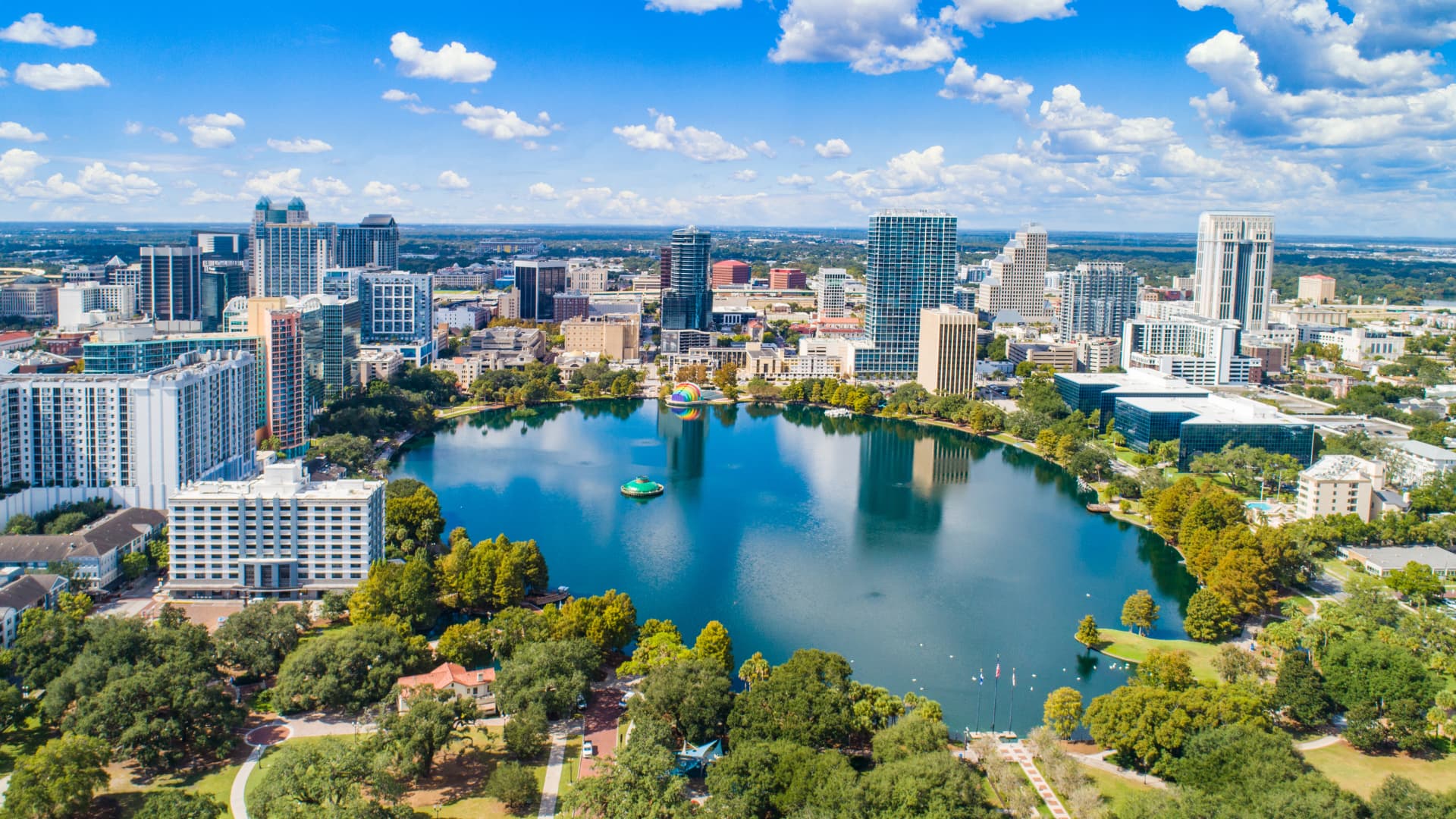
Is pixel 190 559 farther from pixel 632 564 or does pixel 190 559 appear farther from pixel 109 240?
pixel 109 240

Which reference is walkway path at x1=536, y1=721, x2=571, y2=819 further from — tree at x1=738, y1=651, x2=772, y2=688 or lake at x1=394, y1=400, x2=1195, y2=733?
lake at x1=394, y1=400, x2=1195, y2=733

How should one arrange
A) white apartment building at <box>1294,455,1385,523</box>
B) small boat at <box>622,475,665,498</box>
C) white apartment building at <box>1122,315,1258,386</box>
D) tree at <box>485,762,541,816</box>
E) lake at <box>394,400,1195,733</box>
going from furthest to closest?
white apartment building at <box>1122,315,1258,386</box> → small boat at <box>622,475,665,498</box> → white apartment building at <box>1294,455,1385,523</box> → lake at <box>394,400,1195,733</box> → tree at <box>485,762,541,816</box>

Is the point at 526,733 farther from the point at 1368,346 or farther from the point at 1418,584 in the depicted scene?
the point at 1368,346

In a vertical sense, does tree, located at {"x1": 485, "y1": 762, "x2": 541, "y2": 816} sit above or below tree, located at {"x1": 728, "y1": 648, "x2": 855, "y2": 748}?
below

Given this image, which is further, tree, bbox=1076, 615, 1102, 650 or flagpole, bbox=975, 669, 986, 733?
tree, bbox=1076, 615, 1102, 650

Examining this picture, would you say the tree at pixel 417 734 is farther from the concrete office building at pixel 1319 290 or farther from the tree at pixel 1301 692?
the concrete office building at pixel 1319 290

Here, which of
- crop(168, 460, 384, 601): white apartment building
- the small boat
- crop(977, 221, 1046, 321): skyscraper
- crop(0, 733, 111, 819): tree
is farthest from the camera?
crop(977, 221, 1046, 321): skyscraper

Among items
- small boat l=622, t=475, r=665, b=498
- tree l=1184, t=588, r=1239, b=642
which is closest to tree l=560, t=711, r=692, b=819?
tree l=1184, t=588, r=1239, b=642

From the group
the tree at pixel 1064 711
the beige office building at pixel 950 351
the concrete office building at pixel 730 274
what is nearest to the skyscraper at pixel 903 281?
the beige office building at pixel 950 351
